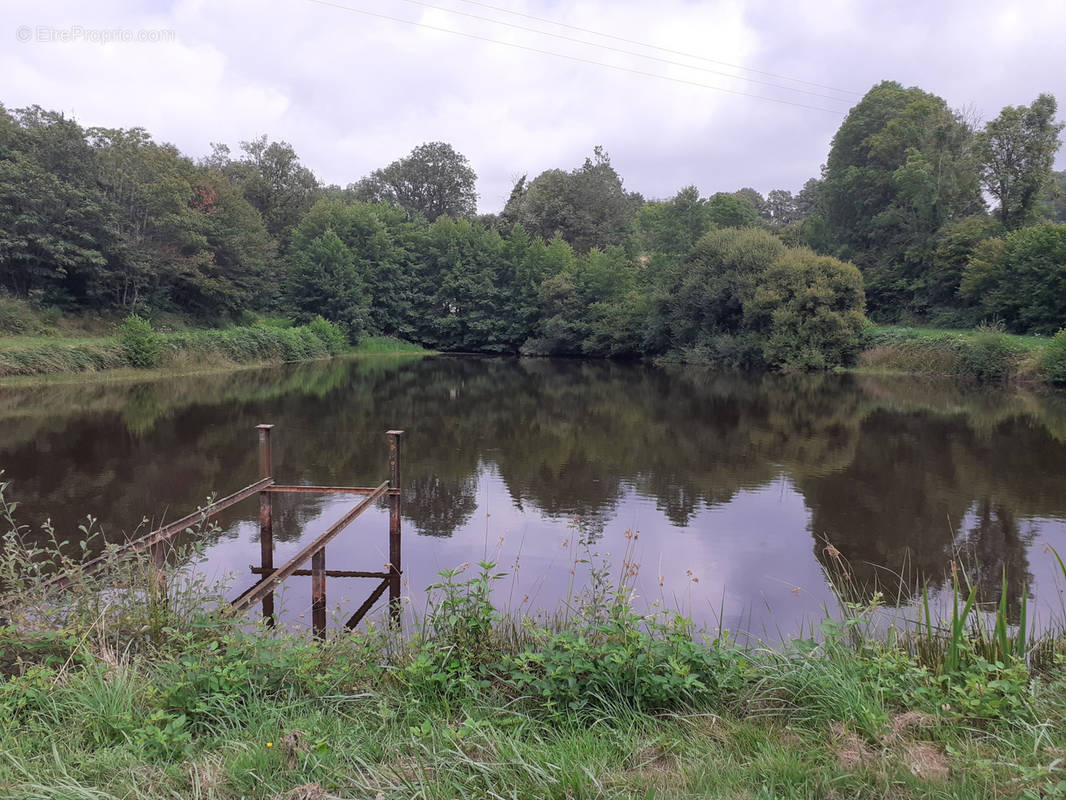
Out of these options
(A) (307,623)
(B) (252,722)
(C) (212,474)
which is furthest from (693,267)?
(B) (252,722)

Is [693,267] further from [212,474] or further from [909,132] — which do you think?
[212,474]

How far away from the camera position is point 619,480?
1337 centimetres

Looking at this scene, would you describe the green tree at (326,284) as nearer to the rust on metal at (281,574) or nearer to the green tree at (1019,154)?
the green tree at (1019,154)

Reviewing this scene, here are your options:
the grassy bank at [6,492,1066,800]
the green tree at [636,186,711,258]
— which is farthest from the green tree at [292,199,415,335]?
the grassy bank at [6,492,1066,800]

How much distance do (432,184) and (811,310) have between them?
152 ft

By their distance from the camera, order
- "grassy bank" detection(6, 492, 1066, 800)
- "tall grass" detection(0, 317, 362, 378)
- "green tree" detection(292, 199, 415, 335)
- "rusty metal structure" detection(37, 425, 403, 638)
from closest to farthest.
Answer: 1. "grassy bank" detection(6, 492, 1066, 800)
2. "rusty metal structure" detection(37, 425, 403, 638)
3. "tall grass" detection(0, 317, 362, 378)
4. "green tree" detection(292, 199, 415, 335)

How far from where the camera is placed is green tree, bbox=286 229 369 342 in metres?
48.9

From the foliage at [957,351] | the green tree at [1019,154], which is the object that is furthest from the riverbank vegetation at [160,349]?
the green tree at [1019,154]

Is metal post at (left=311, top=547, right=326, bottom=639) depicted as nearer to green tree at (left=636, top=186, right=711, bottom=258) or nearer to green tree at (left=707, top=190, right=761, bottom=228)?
green tree at (left=636, top=186, right=711, bottom=258)

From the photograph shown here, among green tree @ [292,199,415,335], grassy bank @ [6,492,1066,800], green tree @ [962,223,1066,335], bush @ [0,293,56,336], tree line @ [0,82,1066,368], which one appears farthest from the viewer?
green tree @ [292,199,415,335]

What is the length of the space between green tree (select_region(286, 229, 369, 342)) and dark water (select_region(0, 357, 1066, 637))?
23926mm

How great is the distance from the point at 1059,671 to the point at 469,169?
73.7 metres

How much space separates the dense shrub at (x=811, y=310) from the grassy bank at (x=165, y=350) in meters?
26.4

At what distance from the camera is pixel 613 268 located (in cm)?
4812
